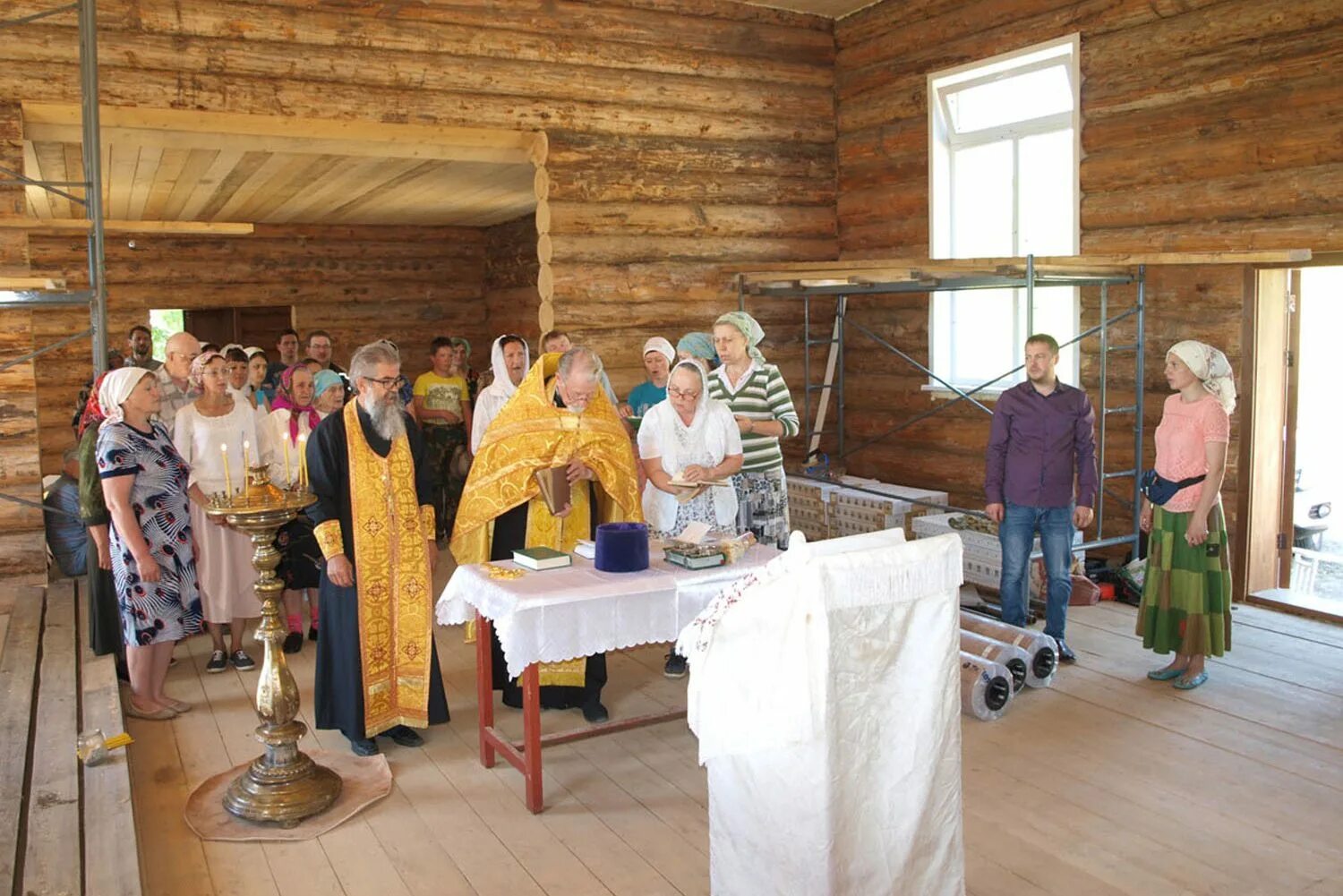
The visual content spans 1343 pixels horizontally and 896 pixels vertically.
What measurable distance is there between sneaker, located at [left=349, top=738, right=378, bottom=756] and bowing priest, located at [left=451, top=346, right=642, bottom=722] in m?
0.67

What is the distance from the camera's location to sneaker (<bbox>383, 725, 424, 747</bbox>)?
5227mm

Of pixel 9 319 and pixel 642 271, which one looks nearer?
pixel 9 319

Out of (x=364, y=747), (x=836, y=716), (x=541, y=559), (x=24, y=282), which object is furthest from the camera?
(x=24, y=282)

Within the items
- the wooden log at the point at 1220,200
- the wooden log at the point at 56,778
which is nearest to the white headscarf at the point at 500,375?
the wooden log at the point at 56,778

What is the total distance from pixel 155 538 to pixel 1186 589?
4.86 metres

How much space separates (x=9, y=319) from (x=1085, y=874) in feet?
23.0

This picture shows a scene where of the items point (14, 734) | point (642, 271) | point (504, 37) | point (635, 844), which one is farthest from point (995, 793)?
point (504, 37)

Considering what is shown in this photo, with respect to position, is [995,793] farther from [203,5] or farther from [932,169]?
[203,5]

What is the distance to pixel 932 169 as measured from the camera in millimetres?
9562

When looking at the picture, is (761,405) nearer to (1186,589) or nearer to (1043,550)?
(1043,550)

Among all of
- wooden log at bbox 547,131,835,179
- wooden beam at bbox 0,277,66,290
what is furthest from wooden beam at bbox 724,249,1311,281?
wooden beam at bbox 0,277,66,290

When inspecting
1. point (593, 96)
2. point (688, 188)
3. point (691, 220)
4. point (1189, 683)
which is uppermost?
point (593, 96)

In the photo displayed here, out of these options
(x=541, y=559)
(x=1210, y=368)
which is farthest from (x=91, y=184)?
(x=1210, y=368)

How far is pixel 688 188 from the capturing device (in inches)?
384
